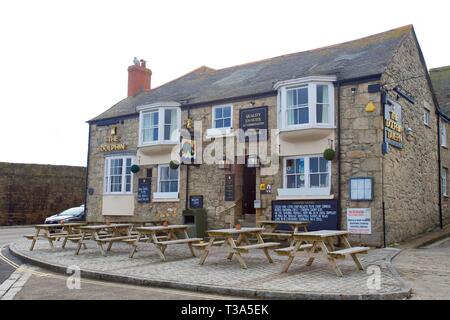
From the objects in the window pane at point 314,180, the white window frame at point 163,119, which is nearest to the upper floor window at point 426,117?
the window pane at point 314,180

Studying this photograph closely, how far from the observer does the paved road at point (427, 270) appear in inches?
270

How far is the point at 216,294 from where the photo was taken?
6.93m

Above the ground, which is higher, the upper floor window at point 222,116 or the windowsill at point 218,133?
the upper floor window at point 222,116

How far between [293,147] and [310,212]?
2205 mm

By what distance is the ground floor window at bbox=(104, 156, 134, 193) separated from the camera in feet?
63.2

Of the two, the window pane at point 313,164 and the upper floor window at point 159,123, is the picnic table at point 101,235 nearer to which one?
the upper floor window at point 159,123

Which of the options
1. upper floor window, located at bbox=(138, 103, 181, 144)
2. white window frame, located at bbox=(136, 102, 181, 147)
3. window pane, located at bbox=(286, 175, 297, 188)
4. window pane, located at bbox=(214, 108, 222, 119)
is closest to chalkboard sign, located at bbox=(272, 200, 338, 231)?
window pane, located at bbox=(286, 175, 297, 188)

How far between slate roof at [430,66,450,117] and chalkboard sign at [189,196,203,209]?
42.9 ft

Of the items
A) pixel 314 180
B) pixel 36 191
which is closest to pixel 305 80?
pixel 314 180

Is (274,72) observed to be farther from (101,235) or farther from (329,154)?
(101,235)

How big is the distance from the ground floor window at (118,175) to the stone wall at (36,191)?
10167 millimetres

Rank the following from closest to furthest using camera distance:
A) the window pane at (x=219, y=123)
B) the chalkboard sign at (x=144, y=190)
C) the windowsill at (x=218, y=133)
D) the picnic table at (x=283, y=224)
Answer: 1. the picnic table at (x=283, y=224)
2. the windowsill at (x=218, y=133)
3. the window pane at (x=219, y=123)
4. the chalkboard sign at (x=144, y=190)

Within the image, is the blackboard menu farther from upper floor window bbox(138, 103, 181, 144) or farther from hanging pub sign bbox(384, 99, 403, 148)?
hanging pub sign bbox(384, 99, 403, 148)

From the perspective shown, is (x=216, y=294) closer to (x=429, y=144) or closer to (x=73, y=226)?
(x=73, y=226)
